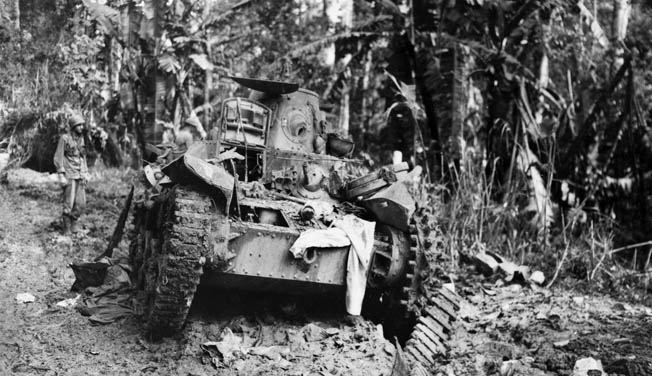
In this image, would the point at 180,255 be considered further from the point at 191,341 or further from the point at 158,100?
the point at 158,100

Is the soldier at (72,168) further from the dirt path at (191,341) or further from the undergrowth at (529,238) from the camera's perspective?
the undergrowth at (529,238)

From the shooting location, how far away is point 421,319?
25.1ft

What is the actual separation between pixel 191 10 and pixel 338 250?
9000mm

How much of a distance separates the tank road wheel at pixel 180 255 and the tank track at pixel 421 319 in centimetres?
219

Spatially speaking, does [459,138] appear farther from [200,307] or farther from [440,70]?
[200,307]

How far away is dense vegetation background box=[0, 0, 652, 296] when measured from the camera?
1062 centimetres

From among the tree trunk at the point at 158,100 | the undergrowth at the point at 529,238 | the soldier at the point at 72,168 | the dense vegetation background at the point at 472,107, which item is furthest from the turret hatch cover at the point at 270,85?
the tree trunk at the point at 158,100

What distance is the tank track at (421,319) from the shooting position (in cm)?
704

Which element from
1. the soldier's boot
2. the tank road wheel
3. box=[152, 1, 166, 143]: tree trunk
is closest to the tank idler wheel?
the tank road wheel

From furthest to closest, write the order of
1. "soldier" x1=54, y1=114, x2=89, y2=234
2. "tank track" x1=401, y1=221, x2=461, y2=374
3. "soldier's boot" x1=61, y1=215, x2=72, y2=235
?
"soldier's boot" x1=61, y1=215, x2=72, y2=235
"soldier" x1=54, y1=114, x2=89, y2=234
"tank track" x1=401, y1=221, x2=461, y2=374

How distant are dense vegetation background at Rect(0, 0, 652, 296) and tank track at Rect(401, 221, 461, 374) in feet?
8.11

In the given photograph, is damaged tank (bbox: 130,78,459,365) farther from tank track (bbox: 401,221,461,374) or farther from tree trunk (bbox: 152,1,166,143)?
tree trunk (bbox: 152,1,166,143)

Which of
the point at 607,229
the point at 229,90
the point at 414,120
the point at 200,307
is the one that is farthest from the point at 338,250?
the point at 229,90

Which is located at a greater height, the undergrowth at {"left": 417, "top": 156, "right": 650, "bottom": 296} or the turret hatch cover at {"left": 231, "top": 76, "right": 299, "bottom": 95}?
the turret hatch cover at {"left": 231, "top": 76, "right": 299, "bottom": 95}
